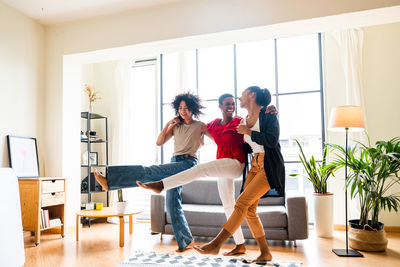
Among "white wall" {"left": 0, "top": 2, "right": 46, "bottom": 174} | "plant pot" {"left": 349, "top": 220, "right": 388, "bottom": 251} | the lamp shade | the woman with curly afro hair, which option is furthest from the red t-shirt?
"white wall" {"left": 0, "top": 2, "right": 46, "bottom": 174}

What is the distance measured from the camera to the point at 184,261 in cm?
322

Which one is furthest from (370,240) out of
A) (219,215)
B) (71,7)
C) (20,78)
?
(20,78)

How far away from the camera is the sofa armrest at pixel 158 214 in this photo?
4.18 metres

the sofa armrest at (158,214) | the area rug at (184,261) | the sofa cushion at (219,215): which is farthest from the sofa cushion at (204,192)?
the area rug at (184,261)

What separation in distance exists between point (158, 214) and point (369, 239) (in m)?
2.50

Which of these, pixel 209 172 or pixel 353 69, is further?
pixel 353 69

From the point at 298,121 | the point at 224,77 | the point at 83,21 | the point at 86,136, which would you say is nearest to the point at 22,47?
the point at 83,21

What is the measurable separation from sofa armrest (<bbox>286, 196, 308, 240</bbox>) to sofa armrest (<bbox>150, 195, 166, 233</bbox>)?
5.18 ft

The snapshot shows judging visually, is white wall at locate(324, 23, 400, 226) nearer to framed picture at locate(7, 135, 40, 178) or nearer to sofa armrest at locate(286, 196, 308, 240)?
sofa armrest at locate(286, 196, 308, 240)

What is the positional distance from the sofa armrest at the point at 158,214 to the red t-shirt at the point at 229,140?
1.52 m

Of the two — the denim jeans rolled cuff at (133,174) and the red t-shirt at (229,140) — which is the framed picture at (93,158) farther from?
the red t-shirt at (229,140)

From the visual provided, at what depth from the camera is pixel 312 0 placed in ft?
11.9

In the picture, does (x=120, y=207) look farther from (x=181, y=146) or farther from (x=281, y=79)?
(x=281, y=79)

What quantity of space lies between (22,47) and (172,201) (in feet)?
10.2
